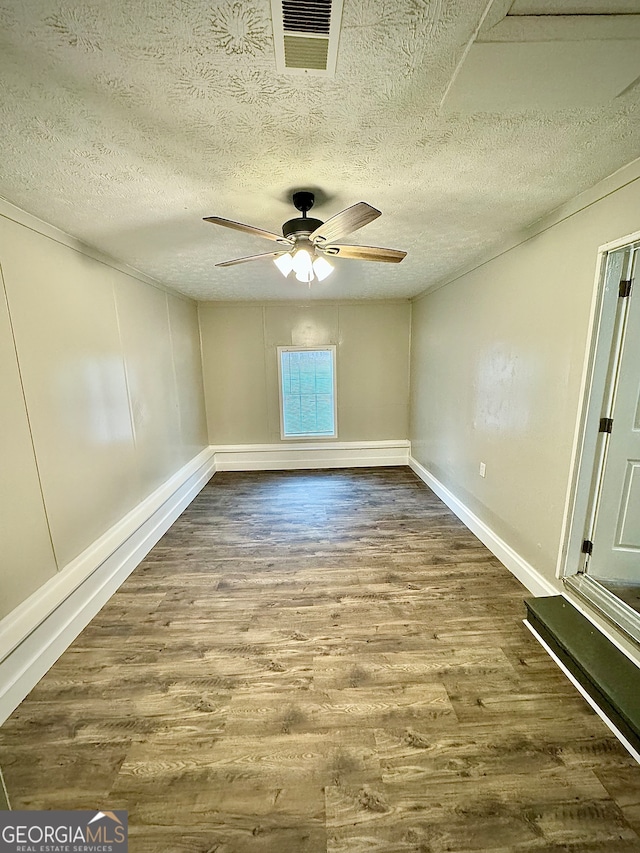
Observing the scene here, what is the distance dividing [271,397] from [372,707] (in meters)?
3.84

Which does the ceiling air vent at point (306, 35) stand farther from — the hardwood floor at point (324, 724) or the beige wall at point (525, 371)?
the hardwood floor at point (324, 724)

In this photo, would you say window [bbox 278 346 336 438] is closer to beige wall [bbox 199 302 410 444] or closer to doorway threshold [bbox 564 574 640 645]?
beige wall [bbox 199 302 410 444]

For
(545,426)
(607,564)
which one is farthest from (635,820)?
(545,426)

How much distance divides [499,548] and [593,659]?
1.02m

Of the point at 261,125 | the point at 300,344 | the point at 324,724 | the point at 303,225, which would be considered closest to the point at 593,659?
the point at 324,724

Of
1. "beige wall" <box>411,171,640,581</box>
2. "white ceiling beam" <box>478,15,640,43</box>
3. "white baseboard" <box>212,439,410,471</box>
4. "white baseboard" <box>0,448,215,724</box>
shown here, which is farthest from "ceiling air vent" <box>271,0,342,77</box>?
"white baseboard" <box>212,439,410,471</box>

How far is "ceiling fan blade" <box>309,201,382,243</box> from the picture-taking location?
1.38 meters

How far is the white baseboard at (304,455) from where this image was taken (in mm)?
4855

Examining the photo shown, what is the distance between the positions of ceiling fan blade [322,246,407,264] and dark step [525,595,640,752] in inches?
90.1

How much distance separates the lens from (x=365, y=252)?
2.00 meters

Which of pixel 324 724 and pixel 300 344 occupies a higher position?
pixel 300 344

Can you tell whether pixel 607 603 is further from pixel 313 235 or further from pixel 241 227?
pixel 241 227

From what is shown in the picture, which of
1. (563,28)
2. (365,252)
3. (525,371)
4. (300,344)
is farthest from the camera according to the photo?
(300,344)

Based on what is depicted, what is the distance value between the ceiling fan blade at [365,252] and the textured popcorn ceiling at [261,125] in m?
0.21
